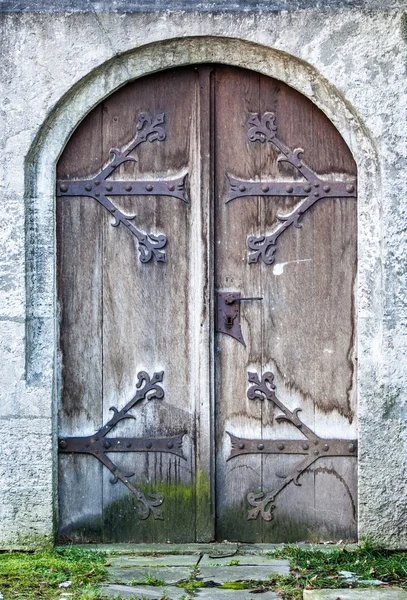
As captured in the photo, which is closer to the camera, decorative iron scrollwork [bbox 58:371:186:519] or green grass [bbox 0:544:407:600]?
green grass [bbox 0:544:407:600]

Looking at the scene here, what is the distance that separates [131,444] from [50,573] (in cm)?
82

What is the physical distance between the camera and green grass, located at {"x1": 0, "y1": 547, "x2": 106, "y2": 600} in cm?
422

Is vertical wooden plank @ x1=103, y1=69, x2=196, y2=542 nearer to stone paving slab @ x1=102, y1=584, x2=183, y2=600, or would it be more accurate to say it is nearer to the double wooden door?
the double wooden door

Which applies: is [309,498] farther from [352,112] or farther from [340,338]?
[352,112]

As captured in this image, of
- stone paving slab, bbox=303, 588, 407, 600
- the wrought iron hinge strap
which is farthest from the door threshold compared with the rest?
stone paving slab, bbox=303, 588, 407, 600

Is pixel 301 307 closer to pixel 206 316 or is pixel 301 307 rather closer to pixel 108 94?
pixel 206 316

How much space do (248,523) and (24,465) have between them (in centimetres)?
121

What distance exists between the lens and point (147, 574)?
4.47 m

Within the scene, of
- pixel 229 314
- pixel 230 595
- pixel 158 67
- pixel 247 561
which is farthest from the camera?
pixel 229 314

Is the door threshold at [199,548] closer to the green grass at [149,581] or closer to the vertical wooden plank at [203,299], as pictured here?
the vertical wooden plank at [203,299]

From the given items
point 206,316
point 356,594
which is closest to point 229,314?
point 206,316

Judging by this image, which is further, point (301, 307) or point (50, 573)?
point (301, 307)

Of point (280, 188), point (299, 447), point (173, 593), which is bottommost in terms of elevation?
point (173, 593)

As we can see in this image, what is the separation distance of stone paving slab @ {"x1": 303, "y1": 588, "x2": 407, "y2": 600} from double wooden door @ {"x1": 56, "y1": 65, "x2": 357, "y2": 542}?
104cm
